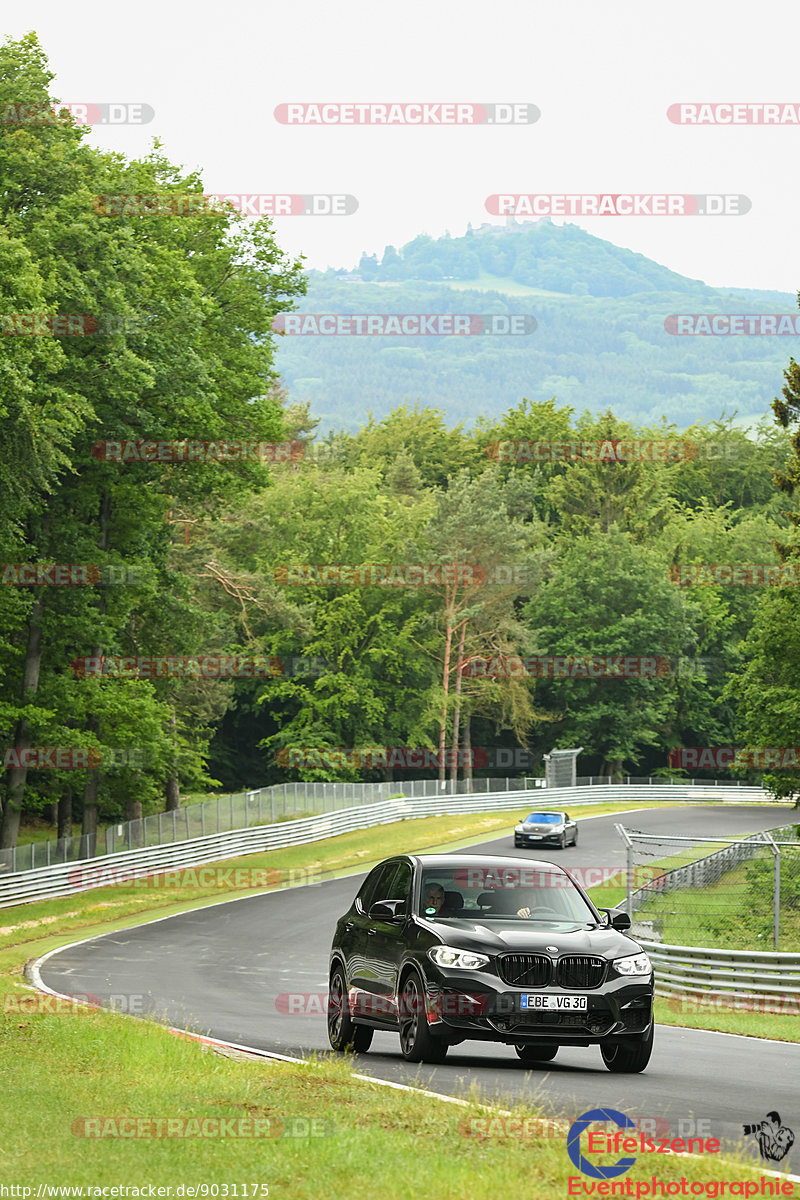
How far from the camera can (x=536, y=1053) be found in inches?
508

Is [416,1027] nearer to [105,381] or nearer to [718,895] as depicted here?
[718,895]

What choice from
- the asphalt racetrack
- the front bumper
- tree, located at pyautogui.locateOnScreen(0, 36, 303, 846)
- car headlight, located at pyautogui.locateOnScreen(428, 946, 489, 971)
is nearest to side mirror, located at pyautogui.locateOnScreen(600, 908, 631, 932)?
the front bumper

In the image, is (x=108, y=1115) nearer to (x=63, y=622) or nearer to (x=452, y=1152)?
(x=452, y=1152)

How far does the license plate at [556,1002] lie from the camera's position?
1100cm

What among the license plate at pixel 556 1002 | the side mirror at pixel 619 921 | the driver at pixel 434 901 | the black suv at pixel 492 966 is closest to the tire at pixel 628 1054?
the black suv at pixel 492 966

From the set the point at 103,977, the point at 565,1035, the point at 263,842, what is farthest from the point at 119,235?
the point at 565,1035

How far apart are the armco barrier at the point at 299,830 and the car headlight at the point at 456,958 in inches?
1057

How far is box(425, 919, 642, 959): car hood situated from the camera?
1124 cm

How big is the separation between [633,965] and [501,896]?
53.2 inches

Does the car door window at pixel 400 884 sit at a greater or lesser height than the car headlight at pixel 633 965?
greater

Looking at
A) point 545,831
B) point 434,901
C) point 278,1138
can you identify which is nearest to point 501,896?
point 434,901

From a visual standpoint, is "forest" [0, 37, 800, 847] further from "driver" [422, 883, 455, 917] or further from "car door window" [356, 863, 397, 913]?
"driver" [422, 883, 455, 917]

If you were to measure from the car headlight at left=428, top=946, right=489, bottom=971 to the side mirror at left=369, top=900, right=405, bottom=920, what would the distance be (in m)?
0.90

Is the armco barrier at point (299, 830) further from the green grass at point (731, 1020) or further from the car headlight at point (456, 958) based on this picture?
the car headlight at point (456, 958)
